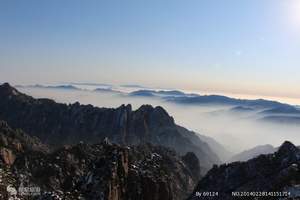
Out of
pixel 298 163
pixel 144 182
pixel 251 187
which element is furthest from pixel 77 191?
pixel 298 163

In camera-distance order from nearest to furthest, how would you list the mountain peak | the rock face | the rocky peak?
1. the rock face
2. the rocky peak
3. the mountain peak

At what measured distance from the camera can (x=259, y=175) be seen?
449 ft

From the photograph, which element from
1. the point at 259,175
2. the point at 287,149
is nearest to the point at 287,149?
the point at 287,149

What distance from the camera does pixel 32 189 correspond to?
588 feet

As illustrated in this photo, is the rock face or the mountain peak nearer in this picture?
the rock face

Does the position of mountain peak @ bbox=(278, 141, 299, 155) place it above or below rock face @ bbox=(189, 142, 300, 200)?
above

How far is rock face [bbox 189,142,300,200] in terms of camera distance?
117m

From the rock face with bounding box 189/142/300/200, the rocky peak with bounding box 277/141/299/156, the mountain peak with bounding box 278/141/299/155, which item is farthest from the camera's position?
the mountain peak with bounding box 278/141/299/155

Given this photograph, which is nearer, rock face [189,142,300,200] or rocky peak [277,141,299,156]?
rock face [189,142,300,200]

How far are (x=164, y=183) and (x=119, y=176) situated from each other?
26.2 m

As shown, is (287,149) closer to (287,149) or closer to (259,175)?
(287,149)

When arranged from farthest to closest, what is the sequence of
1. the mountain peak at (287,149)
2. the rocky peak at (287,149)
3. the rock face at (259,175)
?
1. the mountain peak at (287,149)
2. the rocky peak at (287,149)
3. the rock face at (259,175)

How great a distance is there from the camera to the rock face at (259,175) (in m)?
117

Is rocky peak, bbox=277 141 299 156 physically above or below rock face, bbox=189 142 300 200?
above
